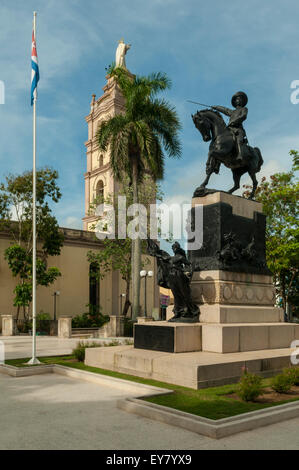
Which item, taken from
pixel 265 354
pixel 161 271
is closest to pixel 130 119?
pixel 161 271

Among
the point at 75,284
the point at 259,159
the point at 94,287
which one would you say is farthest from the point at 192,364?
the point at 94,287

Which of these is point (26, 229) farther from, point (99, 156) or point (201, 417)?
point (201, 417)

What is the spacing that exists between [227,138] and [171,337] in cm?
593

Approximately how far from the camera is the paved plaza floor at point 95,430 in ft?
17.2

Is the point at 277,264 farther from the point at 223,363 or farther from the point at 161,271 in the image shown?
the point at 223,363

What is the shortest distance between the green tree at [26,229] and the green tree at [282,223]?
50.5ft

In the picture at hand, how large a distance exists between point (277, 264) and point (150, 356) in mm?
21209

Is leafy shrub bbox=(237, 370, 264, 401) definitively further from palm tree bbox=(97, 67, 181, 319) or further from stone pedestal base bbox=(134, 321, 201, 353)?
palm tree bbox=(97, 67, 181, 319)

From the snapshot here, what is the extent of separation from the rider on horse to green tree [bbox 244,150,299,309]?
1661cm

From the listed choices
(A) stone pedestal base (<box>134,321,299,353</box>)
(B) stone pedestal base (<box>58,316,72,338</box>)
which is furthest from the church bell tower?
(A) stone pedestal base (<box>134,321,299,353</box>)

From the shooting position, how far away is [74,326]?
30906mm

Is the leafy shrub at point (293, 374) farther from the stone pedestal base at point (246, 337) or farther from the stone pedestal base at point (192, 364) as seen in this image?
the stone pedestal base at point (246, 337)

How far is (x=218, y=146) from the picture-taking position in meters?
12.2

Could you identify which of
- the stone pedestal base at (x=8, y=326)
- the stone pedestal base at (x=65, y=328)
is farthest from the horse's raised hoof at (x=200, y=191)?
the stone pedestal base at (x=8, y=326)
